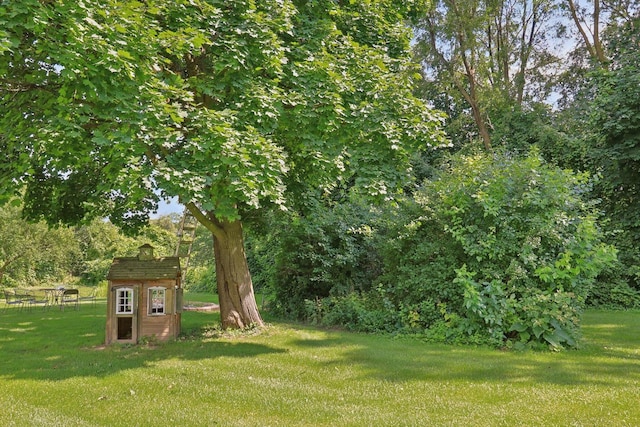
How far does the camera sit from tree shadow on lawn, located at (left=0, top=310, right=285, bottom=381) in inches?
249

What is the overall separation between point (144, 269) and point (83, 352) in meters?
1.80

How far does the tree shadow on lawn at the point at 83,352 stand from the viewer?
249 inches

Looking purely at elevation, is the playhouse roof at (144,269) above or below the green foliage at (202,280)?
above

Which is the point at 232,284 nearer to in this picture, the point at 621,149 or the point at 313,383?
the point at 313,383

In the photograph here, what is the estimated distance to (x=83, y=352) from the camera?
25.1 ft

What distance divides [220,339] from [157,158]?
3896 mm

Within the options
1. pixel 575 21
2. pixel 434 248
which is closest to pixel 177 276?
pixel 434 248

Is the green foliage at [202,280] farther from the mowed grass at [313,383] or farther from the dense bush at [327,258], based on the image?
the mowed grass at [313,383]

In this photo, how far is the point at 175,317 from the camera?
8805 mm

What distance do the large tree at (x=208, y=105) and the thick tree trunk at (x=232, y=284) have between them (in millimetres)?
25

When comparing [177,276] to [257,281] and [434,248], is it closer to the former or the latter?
[434,248]

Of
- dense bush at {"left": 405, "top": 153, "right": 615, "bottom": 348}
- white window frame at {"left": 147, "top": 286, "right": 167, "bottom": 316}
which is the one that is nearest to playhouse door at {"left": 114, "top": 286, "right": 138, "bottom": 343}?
white window frame at {"left": 147, "top": 286, "right": 167, "bottom": 316}

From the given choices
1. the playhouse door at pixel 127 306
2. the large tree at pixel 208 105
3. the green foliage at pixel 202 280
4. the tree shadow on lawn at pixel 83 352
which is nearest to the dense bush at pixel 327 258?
the large tree at pixel 208 105

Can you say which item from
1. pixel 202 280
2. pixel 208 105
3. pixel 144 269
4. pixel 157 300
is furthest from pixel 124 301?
pixel 202 280
